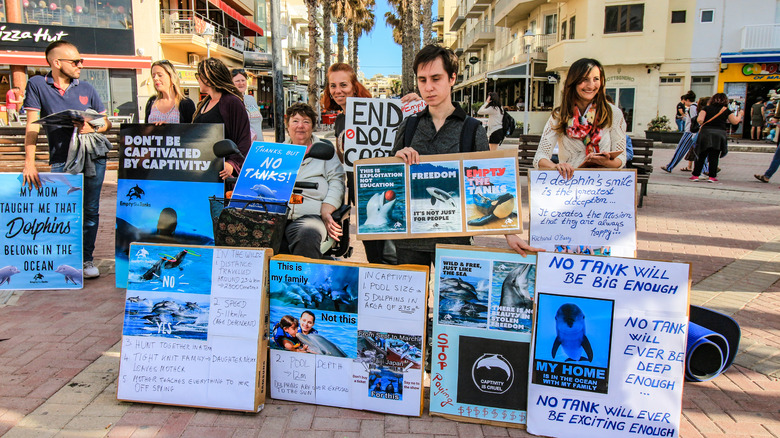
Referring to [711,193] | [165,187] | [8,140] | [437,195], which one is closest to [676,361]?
[437,195]

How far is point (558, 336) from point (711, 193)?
9.62 metres

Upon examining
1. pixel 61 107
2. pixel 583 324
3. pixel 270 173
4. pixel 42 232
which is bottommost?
pixel 583 324

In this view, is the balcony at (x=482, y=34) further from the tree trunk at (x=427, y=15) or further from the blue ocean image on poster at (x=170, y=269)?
the blue ocean image on poster at (x=170, y=269)

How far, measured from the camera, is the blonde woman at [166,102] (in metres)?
4.96

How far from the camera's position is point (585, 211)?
3273 mm

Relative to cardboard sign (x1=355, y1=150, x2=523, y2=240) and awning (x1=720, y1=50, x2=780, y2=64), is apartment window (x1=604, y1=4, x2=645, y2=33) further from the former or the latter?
cardboard sign (x1=355, y1=150, x2=523, y2=240)

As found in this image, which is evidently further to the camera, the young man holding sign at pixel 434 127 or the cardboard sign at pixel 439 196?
the young man holding sign at pixel 434 127

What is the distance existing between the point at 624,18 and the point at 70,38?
92.0 ft

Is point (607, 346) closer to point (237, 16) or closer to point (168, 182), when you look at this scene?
point (168, 182)

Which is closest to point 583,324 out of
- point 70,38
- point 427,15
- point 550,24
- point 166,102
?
point 166,102

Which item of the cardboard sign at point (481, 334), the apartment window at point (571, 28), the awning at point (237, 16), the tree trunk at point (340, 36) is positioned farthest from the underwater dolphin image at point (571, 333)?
the tree trunk at point (340, 36)

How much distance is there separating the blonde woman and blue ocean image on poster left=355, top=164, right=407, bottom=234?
2.77 meters

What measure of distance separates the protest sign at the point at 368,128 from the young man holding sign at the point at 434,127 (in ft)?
4.39

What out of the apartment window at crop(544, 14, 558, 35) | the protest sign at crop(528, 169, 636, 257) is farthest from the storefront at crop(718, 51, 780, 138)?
the protest sign at crop(528, 169, 636, 257)
